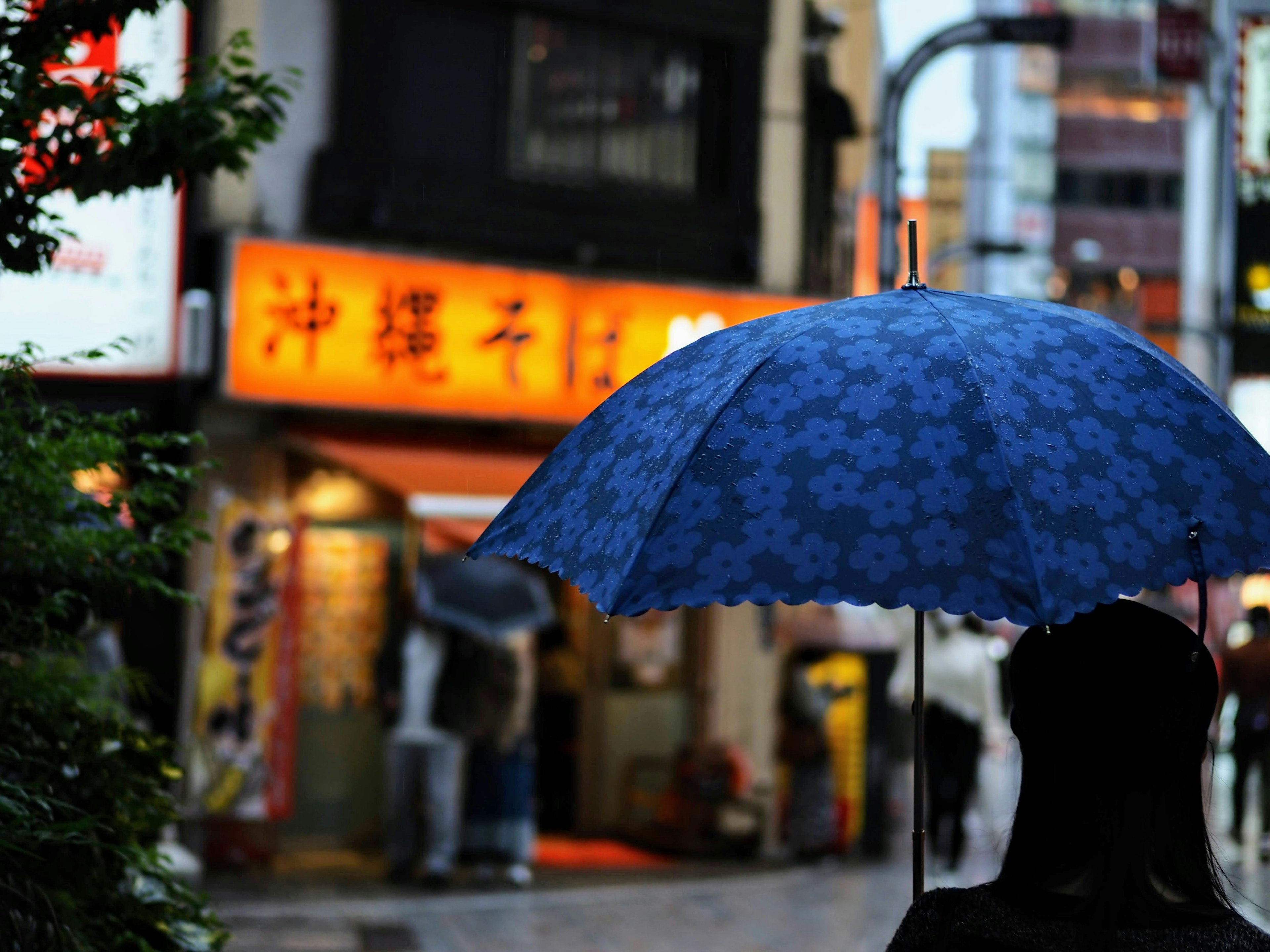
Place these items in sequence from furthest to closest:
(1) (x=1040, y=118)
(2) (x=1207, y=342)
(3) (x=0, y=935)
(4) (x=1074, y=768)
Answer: (1) (x=1040, y=118)
(2) (x=1207, y=342)
(3) (x=0, y=935)
(4) (x=1074, y=768)

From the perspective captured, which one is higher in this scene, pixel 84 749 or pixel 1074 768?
pixel 1074 768

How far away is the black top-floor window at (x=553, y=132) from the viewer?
12.5 m

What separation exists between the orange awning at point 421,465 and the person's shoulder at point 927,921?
9198 mm

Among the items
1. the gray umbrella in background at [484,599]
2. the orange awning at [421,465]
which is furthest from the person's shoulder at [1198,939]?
the orange awning at [421,465]

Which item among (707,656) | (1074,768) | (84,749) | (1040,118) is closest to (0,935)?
(84,749)

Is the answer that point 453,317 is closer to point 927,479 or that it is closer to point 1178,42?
point 927,479

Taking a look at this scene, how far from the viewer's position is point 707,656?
13523 millimetres

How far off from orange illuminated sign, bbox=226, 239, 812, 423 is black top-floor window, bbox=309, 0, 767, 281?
11.0 inches

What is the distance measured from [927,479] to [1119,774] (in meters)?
0.56

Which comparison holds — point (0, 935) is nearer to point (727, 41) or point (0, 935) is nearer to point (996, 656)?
point (727, 41)

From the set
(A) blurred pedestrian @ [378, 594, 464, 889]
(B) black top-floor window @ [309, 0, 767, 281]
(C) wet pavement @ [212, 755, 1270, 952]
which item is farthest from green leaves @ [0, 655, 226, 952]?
(B) black top-floor window @ [309, 0, 767, 281]

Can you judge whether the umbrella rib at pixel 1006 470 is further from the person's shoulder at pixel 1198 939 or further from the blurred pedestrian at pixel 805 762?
the blurred pedestrian at pixel 805 762

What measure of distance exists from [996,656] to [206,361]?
25.8ft

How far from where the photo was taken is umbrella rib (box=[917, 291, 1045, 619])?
2.57 m
